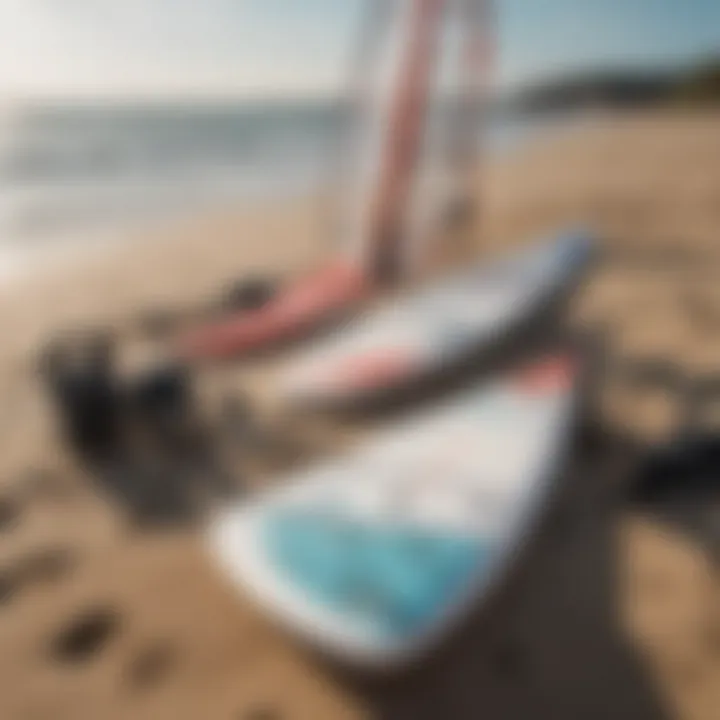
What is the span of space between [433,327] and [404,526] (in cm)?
123

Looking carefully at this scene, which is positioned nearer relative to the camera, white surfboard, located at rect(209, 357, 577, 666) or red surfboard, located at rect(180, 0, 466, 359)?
white surfboard, located at rect(209, 357, 577, 666)

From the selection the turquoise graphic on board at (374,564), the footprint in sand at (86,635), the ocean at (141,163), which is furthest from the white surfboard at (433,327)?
the ocean at (141,163)

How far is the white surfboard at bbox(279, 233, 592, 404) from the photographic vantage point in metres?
2.54

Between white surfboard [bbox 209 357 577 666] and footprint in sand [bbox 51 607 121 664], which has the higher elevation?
white surfboard [bbox 209 357 577 666]

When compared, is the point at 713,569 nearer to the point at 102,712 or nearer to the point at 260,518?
the point at 260,518

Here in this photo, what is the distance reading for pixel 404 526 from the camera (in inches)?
64.1

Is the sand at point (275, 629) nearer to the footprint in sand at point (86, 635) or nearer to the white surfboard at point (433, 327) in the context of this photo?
the footprint in sand at point (86, 635)

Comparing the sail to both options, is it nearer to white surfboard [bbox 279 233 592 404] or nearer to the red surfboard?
the red surfboard

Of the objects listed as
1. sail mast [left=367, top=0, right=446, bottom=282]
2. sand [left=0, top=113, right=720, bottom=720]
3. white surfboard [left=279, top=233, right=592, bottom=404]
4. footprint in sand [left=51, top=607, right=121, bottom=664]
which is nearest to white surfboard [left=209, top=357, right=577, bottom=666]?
sand [left=0, top=113, right=720, bottom=720]

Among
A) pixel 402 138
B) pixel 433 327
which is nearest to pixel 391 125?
pixel 402 138

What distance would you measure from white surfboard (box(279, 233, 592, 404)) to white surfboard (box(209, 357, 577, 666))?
0.40 meters

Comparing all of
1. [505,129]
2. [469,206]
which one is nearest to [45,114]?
[505,129]

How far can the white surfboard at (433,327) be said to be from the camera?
8.35ft

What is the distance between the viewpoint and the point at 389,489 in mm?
1786
